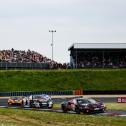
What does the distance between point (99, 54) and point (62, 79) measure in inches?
435

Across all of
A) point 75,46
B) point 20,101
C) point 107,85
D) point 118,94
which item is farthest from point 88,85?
point 20,101

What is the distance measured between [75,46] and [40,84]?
13.1m

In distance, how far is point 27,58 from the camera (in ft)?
235

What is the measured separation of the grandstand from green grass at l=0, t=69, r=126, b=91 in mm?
3769

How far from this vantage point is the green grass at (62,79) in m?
66.8

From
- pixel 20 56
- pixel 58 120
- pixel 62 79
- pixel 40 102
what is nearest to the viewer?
pixel 58 120

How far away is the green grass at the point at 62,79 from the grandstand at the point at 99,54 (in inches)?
148

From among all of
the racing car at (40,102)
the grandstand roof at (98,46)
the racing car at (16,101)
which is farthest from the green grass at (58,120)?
the grandstand roof at (98,46)

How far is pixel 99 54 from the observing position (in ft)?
260

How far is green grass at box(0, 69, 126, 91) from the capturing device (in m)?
66.8

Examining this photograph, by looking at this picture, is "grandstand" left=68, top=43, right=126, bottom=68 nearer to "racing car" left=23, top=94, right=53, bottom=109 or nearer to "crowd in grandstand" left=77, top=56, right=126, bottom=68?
"crowd in grandstand" left=77, top=56, right=126, bottom=68

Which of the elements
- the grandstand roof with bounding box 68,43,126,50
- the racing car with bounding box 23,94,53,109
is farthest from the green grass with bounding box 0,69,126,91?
the racing car with bounding box 23,94,53,109

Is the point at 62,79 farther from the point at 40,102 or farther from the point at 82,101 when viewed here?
the point at 82,101

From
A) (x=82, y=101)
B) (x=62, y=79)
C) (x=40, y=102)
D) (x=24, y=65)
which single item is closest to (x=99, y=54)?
(x=62, y=79)
